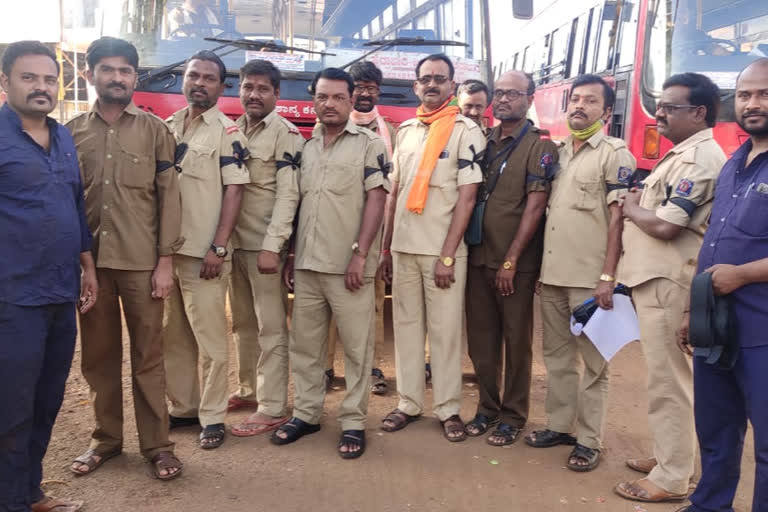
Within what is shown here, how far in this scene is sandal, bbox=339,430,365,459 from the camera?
387 cm

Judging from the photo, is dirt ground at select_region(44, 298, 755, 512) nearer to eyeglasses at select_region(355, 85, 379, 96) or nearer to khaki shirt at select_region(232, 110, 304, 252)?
khaki shirt at select_region(232, 110, 304, 252)

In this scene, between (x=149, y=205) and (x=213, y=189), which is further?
(x=213, y=189)

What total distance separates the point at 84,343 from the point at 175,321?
603 millimetres

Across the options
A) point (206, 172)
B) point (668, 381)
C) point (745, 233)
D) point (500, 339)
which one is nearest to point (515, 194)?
point (500, 339)

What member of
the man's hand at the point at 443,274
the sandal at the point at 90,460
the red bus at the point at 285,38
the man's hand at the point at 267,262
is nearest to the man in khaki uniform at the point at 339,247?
the man's hand at the point at 267,262

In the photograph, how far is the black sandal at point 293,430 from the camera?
4.00 meters

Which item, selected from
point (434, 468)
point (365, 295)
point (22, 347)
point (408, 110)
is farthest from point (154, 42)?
point (434, 468)

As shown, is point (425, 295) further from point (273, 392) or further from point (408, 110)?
point (408, 110)

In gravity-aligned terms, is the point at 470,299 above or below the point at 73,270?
below

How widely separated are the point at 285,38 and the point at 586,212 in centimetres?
341

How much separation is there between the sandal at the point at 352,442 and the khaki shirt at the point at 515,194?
1.17 m

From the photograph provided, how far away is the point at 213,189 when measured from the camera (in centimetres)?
391

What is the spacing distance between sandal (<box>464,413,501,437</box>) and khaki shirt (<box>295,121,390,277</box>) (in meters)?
1.06

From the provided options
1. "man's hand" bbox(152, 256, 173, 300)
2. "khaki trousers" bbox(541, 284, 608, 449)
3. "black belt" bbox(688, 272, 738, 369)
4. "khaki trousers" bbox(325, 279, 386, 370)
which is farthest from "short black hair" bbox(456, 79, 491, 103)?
"black belt" bbox(688, 272, 738, 369)
